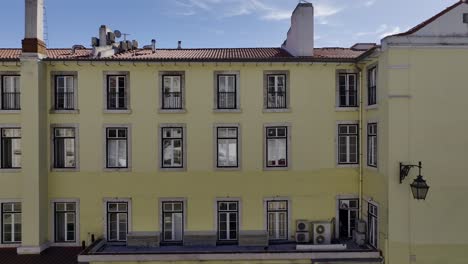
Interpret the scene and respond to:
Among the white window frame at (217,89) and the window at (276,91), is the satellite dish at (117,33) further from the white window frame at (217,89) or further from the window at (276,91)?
the window at (276,91)

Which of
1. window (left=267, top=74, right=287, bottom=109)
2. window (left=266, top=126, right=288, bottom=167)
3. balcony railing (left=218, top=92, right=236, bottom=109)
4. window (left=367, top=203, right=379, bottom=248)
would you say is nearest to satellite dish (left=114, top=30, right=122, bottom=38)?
balcony railing (left=218, top=92, right=236, bottom=109)

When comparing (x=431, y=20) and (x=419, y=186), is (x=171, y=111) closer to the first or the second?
(x=419, y=186)

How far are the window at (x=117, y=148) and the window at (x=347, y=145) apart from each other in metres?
8.91

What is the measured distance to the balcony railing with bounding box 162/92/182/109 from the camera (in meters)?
14.4

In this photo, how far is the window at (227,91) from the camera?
14453 mm

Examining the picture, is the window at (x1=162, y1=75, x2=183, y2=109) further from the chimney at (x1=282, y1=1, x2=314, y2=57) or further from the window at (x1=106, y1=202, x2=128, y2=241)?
the chimney at (x1=282, y1=1, x2=314, y2=57)

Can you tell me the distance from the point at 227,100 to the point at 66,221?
834 cm

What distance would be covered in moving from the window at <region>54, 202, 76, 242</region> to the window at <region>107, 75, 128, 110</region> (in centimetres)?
446

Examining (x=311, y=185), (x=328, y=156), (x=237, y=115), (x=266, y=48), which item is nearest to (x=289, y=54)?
(x=266, y=48)

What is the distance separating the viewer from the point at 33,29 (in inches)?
550

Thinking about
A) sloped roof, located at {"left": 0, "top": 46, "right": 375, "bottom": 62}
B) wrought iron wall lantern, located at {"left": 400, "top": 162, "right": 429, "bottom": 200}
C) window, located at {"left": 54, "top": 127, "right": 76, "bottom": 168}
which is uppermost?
sloped roof, located at {"left": 0, "top": 46, "right": 375, "bottom": 62}

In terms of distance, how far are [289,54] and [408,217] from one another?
27.0 ft

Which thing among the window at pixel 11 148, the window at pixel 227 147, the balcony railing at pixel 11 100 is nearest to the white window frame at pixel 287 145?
the window at pixel 227 147

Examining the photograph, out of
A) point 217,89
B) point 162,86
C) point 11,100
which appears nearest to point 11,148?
point 11,100
